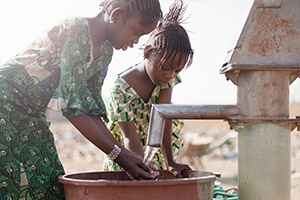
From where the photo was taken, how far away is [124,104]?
7.28 ft

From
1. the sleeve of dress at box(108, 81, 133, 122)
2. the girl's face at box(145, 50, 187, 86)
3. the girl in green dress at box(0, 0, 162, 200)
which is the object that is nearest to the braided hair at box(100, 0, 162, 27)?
the girl in green dress at box(0, 0, 162, 200)

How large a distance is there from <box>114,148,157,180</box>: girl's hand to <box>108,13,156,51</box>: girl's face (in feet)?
1.50

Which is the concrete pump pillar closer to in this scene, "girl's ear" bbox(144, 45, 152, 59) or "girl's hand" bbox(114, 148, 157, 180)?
"girl's hand" bbox(114, 148, 157, 180)

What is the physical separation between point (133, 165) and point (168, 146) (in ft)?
2.39

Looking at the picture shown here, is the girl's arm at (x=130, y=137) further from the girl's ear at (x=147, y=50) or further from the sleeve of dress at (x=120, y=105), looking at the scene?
the girl's ear at (x=147, y=50)

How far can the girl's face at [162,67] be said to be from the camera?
Answer: 2156 millimetres

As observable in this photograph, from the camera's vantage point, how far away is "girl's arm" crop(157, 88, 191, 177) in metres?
1.97

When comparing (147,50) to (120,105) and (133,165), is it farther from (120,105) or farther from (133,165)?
(133,165)

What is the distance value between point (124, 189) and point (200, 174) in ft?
1.63

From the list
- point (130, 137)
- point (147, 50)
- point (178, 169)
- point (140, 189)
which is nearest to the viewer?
point (140, 189)

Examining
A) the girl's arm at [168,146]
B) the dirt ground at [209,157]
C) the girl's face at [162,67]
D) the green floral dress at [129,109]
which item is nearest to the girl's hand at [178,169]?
the girl's arm at [168,146]

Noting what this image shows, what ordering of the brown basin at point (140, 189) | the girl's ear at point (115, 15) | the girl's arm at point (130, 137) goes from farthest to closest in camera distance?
1. the girl's arm at point (130, 137)
2. the girl's ear at point (115, 15)
3. the brown basin at point (140, 189)

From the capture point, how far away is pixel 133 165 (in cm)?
150

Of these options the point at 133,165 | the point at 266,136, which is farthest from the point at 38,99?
the point at 266,136
